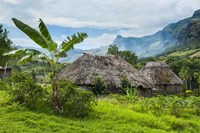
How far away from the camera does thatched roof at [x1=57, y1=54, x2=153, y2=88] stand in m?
19.7

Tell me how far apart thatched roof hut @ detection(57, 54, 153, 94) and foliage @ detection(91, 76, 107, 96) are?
0.98 feet

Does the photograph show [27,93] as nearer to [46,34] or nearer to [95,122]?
[46,34]

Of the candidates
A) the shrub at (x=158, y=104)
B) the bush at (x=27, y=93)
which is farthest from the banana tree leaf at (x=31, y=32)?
the shrub at (x=158, y=104)

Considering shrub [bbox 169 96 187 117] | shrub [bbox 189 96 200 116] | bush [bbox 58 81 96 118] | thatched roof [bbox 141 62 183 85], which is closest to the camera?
bush [bbox 58 81 96 118]

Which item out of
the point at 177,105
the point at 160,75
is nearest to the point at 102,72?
the point at 177,105

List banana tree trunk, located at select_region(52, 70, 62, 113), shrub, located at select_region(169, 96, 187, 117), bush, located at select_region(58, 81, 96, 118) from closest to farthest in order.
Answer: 1. bush, located at select_region(58, 81, 96, 118)
2. banana tree trunk, located at select_region(52, 70, 62, 113)
3. shrub, located at select_region(169, 96, 187, 117)

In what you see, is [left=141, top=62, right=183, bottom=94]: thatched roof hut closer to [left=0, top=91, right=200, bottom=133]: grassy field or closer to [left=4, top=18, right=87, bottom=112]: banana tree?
[left=0, top=91, right=200, bottom=133]: grassy field

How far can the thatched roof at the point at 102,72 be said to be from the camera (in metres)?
19.7

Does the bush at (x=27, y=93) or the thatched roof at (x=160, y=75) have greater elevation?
the thatched roof at (x=160, y=75)

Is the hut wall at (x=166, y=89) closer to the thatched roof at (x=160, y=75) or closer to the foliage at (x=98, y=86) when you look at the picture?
the thatched roof at (x=160, y=75)

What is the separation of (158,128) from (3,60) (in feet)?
84.4

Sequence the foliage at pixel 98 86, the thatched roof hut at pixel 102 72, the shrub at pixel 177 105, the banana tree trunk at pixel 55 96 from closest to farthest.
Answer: the banana tree trunk at pixel 55 96, the shrub at pixel 177 105, the foliage at pixel 98 86, the thatched roof hut at pixel 102 72

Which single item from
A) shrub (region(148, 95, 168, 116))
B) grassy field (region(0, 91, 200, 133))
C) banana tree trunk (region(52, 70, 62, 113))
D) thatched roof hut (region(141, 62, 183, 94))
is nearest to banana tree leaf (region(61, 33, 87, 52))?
banana tree trunk (region(52, 70, 62, 113))

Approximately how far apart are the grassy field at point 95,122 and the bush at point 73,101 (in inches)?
15.7
